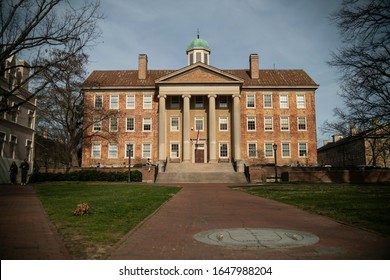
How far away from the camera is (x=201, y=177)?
40.4 m

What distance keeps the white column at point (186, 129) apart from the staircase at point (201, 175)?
265cm

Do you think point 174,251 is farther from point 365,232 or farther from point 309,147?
point 309,147

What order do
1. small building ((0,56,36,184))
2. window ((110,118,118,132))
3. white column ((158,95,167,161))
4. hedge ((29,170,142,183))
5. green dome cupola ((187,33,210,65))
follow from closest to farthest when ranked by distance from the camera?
small building ((0,56,36,184)) → hedge ((29,170,142,183)) → white column ((158,95,167,161)) → window ((110,118,118,132)) → green dome cupola ((187,33,210,65))

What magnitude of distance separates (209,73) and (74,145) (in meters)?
20.1

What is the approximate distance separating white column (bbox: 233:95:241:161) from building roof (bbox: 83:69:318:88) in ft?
15.1

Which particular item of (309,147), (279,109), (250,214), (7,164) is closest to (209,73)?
(279,109)

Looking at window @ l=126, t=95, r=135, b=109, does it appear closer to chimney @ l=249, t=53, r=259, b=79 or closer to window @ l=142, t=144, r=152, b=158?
window @ l=142, t=144, r=152, b=158

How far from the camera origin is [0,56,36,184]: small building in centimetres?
3388

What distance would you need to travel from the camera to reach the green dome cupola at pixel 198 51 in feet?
194

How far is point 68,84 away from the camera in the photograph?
38.8 m

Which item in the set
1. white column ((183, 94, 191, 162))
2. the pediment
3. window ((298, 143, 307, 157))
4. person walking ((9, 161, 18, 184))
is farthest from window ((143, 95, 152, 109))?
person walking ((9, 161, 18, 184))

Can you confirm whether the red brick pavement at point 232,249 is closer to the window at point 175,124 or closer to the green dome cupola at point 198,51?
the window at point 175,124

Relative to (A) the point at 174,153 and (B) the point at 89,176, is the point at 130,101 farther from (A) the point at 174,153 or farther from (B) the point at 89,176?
(B) the point at 89,176

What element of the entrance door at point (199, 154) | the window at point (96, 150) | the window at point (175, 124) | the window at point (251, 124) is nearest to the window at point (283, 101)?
the window at point (251, 124)
